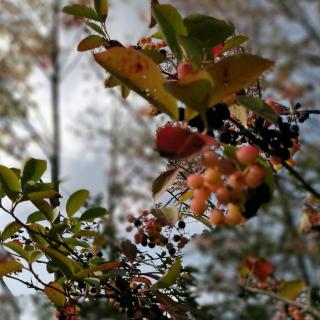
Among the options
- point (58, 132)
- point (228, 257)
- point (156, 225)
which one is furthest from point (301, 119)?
point (58, 132)

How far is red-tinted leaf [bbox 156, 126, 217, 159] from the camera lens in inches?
19.3

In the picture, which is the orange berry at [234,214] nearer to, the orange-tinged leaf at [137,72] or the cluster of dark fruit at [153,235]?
the orange-tinged leaf at [137,72]

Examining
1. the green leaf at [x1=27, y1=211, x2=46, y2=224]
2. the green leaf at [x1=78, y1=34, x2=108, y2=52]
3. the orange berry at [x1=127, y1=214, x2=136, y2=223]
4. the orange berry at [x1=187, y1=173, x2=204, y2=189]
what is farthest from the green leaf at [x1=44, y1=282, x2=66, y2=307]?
the orange berry at [x1=187, y1=173, x2=204, y2=189]

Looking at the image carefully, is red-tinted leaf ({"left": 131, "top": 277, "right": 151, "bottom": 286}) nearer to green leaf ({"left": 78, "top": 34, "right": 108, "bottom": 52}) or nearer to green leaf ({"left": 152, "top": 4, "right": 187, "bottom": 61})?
green leaf ({"left": 78, "top": 34, "right": 108, "bottom": 52})

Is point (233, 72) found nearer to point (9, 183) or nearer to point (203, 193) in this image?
point (203, 193)

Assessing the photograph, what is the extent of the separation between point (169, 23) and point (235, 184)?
305 mm

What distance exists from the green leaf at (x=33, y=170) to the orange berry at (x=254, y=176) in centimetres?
64

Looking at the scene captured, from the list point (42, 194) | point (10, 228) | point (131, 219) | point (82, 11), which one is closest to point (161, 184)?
point (42, 194)

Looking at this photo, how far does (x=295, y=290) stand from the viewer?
93cm

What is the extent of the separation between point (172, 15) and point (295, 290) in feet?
1.93

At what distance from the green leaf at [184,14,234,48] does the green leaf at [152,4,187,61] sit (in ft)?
0.15

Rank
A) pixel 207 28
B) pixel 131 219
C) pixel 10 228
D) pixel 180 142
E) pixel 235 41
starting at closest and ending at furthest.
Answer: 1. pixel 180 142
2. pixel 207 28
3. pixel 235 41
4. pixel 10 228
5. pixel 131 219

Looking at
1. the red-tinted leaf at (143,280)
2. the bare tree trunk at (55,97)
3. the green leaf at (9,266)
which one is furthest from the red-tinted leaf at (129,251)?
the bare tree trunk at (55,97)

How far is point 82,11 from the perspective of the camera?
94 cm
